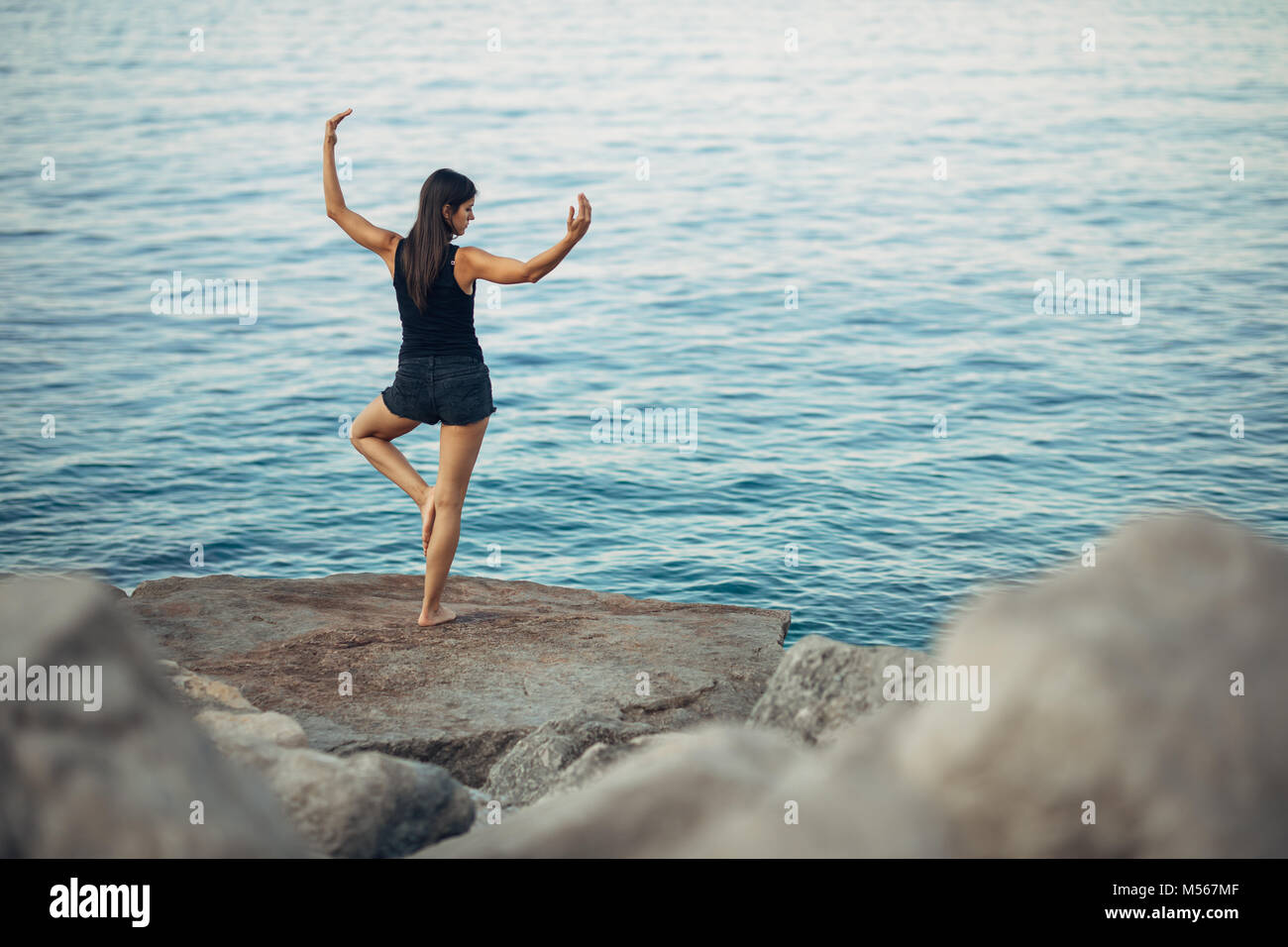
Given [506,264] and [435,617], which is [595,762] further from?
[506,264]

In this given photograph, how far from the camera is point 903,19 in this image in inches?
1740

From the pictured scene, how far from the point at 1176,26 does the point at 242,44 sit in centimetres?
2765

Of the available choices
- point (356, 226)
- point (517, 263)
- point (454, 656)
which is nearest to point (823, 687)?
point (454, 656)

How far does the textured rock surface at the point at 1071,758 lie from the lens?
99.7 inches

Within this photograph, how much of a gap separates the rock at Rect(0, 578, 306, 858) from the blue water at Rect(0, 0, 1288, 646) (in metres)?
5.76

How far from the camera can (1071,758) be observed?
100 inches

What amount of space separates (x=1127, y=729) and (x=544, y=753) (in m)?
2.35

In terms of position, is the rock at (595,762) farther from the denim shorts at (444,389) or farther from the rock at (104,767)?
the denim shorts at (444,389)

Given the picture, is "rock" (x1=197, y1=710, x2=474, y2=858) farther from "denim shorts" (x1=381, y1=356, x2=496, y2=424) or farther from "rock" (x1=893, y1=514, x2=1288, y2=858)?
"denim shorts" (x1=381, y1=356, x2=496, y2=424)

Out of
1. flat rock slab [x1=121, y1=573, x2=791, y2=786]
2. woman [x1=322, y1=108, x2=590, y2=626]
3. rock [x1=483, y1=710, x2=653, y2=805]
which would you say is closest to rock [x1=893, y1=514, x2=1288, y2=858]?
rock [x1=483, y1=710, x2=653, y2=805]
